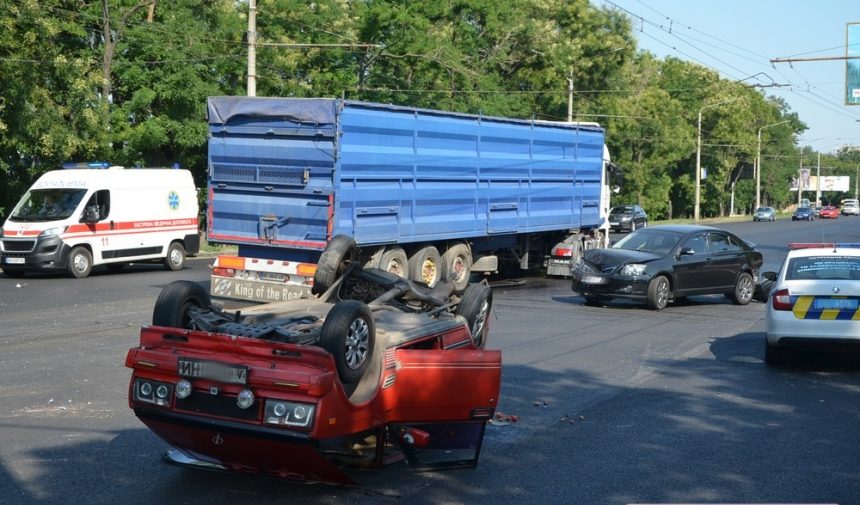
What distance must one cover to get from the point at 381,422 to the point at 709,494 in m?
2.23

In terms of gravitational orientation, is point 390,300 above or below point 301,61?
below

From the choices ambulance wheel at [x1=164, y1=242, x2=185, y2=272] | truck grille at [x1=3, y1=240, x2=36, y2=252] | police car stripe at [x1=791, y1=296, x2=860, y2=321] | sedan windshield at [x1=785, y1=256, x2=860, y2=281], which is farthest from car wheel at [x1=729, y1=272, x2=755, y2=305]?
truck grille at [x1=3, y1=240, x2=36, y2=252]

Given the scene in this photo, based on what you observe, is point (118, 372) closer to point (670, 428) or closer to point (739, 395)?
point (670, 428)

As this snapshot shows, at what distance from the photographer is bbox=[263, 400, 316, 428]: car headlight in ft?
18.6

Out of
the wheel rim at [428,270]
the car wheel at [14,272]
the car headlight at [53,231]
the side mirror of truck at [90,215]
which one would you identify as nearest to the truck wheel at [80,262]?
the car headlight at [53,231]

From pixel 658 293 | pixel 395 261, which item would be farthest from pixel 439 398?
pixel 658 293

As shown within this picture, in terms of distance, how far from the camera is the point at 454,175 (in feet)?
64.2

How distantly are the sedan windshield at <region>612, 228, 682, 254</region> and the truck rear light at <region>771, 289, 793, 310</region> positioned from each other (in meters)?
6.64

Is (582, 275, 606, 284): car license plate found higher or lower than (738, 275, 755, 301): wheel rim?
higher

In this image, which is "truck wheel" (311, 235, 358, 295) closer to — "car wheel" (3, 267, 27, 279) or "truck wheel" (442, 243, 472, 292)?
"truck wheel" (442, 243, 472, 292)

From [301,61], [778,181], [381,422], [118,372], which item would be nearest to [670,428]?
[381,422]

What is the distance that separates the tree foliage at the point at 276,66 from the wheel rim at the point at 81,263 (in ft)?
20.7

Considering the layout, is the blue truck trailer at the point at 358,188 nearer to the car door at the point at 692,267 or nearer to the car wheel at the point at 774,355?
the car door at the point at 692,267

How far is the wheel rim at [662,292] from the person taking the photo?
1796cm
